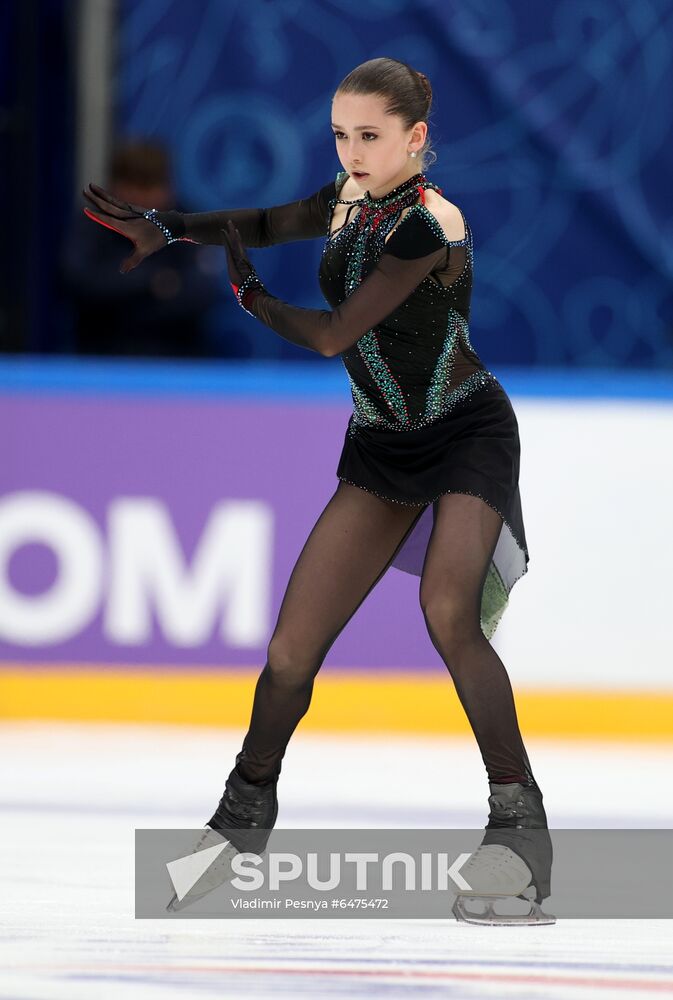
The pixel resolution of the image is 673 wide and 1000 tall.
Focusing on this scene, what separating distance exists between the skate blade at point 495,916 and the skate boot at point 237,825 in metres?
0.38

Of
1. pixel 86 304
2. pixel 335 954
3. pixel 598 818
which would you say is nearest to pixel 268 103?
pixel 86 304

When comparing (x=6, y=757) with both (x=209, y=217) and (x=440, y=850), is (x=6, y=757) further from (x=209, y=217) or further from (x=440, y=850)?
(x=209, y=217)

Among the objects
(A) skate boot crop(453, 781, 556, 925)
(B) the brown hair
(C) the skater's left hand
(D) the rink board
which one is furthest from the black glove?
(D) the rink board

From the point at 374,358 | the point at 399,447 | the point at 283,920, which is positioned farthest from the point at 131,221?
the point at 283,920

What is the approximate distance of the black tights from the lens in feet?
9.47

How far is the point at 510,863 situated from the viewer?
9.41ft

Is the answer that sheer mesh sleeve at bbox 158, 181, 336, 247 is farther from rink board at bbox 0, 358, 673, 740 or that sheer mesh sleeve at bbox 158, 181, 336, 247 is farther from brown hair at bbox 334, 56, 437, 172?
rink board at bbox 0, 358, 673, 740

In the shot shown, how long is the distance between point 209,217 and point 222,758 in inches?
74.2

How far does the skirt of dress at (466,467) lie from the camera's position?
2.94m

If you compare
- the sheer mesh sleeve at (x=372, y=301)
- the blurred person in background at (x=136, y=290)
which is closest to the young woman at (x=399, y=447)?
the sheer mesh sleeve at (x=372, y=301)

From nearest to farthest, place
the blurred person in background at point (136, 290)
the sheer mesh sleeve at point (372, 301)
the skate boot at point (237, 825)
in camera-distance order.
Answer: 1. the sheer mesh sleeve at point (372, 301)
2. the skate boot at point (237, 825)
3. the blurred person in background at point (136, 290)

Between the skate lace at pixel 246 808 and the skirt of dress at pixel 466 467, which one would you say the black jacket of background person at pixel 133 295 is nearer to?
the skirt of dress at pixel 466 467

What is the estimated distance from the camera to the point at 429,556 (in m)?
2.91

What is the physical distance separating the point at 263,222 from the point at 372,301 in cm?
46
